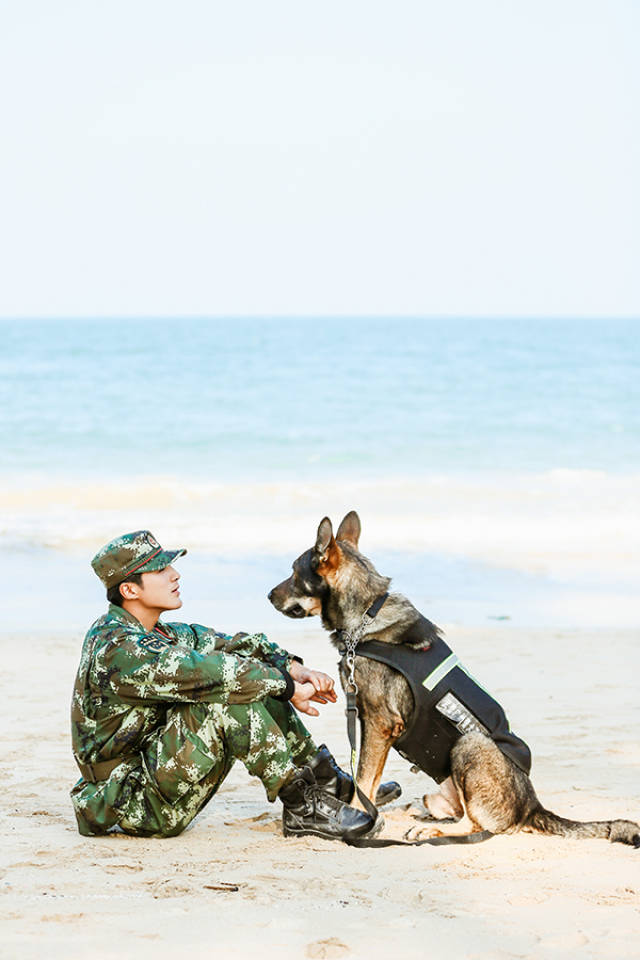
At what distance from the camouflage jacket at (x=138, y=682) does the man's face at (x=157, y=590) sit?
0.33 ft

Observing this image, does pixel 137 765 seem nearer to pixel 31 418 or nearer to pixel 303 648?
pixel 303 648

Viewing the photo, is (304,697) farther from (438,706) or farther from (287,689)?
(438,706)

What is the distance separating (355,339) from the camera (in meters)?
67.2

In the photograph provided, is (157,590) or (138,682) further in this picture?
(157,590)

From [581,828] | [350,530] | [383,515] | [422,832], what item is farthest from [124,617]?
[383,515]

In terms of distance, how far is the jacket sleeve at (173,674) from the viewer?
4477mm

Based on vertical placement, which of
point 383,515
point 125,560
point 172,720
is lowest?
point 383,515

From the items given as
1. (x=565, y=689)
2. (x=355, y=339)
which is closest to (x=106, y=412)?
(x=565, y=689)

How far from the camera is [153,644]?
4.59 metres

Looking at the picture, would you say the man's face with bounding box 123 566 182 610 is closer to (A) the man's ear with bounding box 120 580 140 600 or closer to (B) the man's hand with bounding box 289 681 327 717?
(A) the man's ear with bounding box 120 580 140 600

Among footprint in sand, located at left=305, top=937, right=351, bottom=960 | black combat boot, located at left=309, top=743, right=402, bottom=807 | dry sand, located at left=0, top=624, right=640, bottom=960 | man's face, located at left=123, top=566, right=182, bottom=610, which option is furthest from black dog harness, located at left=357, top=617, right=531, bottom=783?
footprint in sand, located at left=305, top=937, right=351, bottom=960

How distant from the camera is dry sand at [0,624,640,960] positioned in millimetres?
3645

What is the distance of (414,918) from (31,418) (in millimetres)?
A: 28923

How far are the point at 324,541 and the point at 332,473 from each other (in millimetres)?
18658
